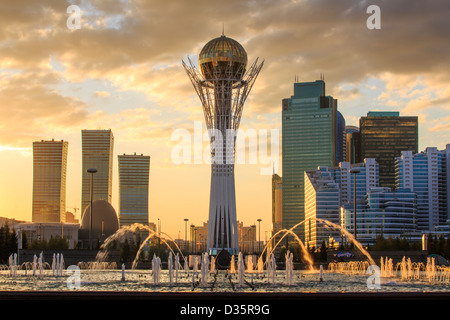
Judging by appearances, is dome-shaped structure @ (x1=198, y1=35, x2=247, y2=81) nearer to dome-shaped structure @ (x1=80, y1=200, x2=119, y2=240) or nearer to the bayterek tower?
the bayterek tower

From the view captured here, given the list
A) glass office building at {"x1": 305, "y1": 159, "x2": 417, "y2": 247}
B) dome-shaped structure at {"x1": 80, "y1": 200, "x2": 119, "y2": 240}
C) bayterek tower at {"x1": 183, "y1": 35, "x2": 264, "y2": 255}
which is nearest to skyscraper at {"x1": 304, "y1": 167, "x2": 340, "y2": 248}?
glass office building at {"x1": 305, "y1": 159, "x2": 417, "y2": 247}

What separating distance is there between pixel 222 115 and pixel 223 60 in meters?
8.77

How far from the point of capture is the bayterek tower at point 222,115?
99.4 metres

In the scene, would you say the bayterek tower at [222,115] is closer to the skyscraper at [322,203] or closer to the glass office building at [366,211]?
the glass office building at [366,211]

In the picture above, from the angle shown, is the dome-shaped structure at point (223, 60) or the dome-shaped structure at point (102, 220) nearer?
the dome-shaped structure at point (223, 60)

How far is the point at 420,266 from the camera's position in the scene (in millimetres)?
74312

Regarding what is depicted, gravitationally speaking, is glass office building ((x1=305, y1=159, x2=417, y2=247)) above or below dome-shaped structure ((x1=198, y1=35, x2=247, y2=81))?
below

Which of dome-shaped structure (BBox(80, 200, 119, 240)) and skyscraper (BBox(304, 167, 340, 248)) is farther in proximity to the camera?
skyscraper (BBox(304, 167, 340, 248))

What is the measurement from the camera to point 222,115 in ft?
326

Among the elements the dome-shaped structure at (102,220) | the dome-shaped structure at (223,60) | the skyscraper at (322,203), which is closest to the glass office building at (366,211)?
the skyscraper at (322,203)

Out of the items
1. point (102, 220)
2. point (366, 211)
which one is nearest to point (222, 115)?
point (102, 220)

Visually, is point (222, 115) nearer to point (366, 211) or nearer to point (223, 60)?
point (223, 60)

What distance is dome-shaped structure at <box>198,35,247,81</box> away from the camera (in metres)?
102
